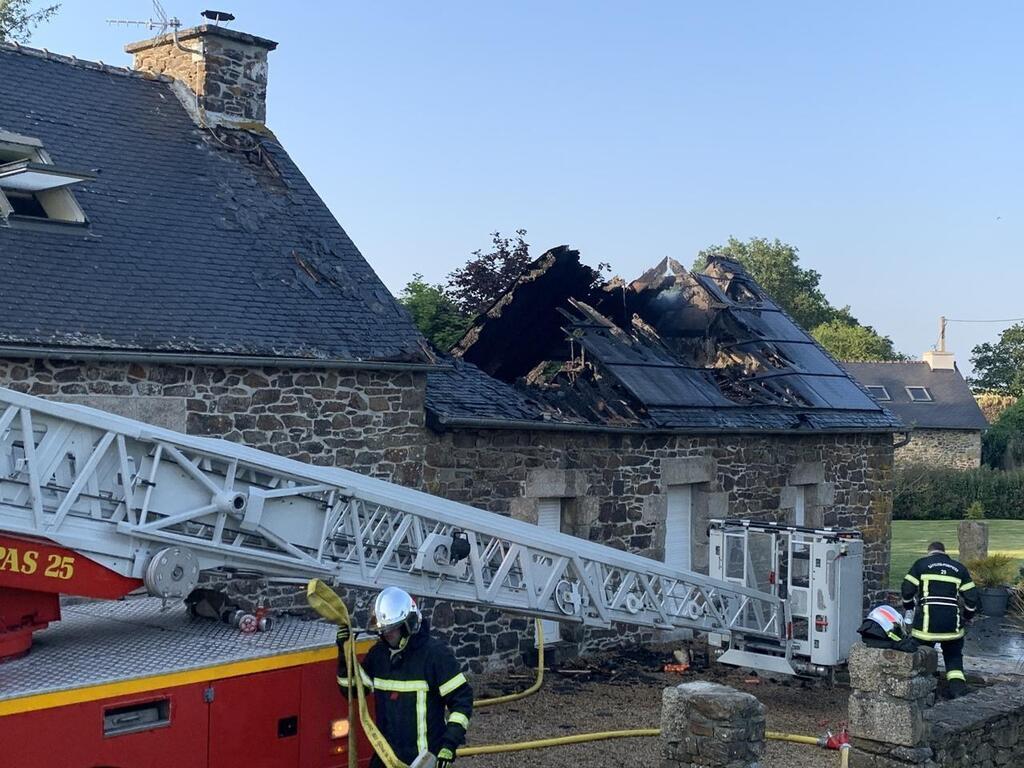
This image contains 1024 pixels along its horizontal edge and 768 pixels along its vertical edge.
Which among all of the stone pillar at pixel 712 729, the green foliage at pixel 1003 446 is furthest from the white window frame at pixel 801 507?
the green foliage at pixel 1003 446

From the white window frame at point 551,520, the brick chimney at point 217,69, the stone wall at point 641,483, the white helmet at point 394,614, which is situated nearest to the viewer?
the white helmet at point 394,614

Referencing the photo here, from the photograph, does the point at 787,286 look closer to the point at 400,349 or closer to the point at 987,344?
the point at 987,344

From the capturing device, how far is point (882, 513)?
19.6m

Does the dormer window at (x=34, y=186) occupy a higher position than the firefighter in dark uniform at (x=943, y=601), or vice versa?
the dormer window at (x=34, y=186)

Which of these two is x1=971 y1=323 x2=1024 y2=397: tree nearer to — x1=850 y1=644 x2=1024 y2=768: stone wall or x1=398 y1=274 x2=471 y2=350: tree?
x1=398 y1=274 x2=471 y2=350: tree

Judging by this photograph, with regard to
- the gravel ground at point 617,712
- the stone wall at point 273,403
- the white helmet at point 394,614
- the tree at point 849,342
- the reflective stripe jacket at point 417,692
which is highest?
the tree at point 849,342

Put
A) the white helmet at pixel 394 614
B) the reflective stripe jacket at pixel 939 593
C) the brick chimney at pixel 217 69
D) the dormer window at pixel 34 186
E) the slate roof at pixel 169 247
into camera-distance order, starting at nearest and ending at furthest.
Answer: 1. the white helmet at pixel 394 614
2. the slate roof at pixel 169 247
3. the dormer window at pixel 34 186
4. the reflective stripe jacket at pixel 939 593
5. the brick chimney at pixel 217 69

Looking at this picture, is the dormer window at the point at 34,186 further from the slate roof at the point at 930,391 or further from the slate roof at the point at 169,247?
the slate roof at the point at 930,391

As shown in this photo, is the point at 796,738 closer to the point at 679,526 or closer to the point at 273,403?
the point at 273,403

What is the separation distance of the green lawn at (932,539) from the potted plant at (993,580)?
3934mm

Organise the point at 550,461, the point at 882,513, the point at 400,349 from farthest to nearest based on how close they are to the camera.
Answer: the point at 882,513
the point at 550,461
the point at 400,349

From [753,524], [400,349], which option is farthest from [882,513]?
[400,349]

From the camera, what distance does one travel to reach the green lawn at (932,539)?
88.5ft

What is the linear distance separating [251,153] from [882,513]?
37.4 ft
